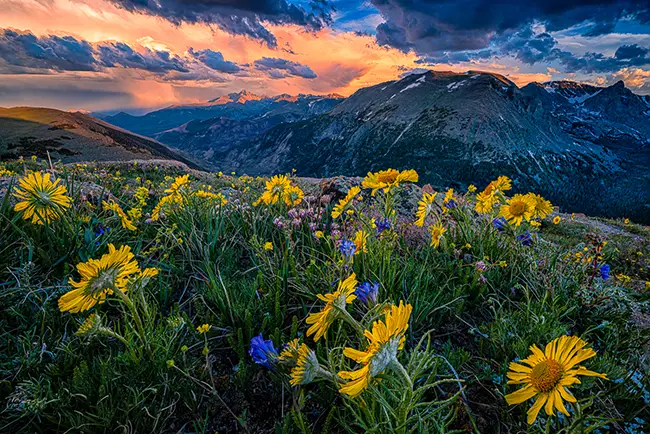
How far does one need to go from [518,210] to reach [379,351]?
306 cm

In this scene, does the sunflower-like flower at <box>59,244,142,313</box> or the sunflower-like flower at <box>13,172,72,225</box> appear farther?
the sunflower-like flower at <box>13,172,72,225</box>

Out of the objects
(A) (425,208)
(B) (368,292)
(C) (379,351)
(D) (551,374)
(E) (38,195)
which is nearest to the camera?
(C) (379,351)

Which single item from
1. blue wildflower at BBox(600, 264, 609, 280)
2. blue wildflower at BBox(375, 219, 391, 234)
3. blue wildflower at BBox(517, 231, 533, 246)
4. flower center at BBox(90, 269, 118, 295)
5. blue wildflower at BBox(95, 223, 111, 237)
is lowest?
blue wildflower at BBox(600, 264, 609, 280)

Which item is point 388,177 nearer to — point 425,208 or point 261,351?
point 425,208

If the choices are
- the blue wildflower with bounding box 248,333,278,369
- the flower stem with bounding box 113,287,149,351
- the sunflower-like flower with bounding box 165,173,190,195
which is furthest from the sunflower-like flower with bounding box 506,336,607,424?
the sunflower-like flower with bounding box 165,173,190,195

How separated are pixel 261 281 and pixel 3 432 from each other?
1.82m

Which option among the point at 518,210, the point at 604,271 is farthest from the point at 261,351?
the point at 604,271

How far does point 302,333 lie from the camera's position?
8.42ft

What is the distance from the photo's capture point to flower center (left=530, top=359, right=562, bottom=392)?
1.38 m

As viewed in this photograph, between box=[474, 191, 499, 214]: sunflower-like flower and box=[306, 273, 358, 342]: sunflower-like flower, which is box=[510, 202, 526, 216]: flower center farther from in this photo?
box=[306, 273, 358, 342]: sunflower-like flower

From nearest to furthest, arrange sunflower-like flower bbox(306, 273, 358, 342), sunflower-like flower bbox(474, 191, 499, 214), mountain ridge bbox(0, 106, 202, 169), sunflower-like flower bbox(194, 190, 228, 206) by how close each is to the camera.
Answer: sunflower-like flower bbox(306, 273, 358, 342) → sunflower-like flower bbox(474, 191, 499, 214) → sunflower-like flower bbox(194, 190, 228, 206) → mountain ridge bbox(0, 106, 202, 169)

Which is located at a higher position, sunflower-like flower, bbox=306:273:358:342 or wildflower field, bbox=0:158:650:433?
sunflower-like flower, bbox=306:273:358:342

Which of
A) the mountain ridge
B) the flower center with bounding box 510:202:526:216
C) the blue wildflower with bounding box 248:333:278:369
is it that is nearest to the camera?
the blue wildflower with bounding box 248:333:278:369

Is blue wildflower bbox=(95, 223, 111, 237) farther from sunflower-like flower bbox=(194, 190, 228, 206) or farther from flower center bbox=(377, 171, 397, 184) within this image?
flower center bbox=(377, 171, 397, 184)
